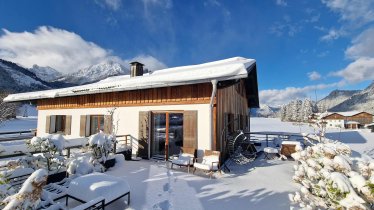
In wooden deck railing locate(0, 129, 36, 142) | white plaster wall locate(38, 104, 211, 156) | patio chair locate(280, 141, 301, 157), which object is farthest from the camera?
wooden deck railing locate(0, 129, 36, 142)

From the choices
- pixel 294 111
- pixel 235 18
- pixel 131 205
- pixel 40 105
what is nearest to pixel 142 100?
pixel 131 205

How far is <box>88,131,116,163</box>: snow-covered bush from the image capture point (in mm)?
6637

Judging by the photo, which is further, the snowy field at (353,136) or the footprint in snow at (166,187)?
the snowy field at (353,136)

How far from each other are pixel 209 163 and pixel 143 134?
11.0 feet

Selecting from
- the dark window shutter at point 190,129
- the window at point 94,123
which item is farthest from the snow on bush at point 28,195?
the window at point 94,123

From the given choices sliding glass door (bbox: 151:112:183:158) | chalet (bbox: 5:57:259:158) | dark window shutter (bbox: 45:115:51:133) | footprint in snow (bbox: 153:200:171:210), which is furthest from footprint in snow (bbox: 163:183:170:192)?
dark window shutter (bbox: 45:115:51:133)

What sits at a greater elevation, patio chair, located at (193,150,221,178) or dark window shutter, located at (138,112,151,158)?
dark window shutter, located at (138,112,151,158)

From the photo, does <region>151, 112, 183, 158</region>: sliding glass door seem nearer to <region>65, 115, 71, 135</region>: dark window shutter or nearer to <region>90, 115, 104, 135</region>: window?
<region>90, 115, 104, 135</region>: window

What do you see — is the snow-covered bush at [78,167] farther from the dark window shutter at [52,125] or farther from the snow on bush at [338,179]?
the dark window shutter at [52,125]

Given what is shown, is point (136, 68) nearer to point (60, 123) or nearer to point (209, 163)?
point (60, 123)

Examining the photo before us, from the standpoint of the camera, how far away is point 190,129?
7.69m

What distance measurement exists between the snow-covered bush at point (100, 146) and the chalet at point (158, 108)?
6.58 feet

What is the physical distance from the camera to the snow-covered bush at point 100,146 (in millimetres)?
6637

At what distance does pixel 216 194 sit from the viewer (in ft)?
16.8
